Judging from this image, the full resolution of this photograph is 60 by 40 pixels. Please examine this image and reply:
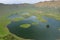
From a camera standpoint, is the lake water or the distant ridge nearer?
the lake water

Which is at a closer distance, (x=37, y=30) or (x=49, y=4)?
(x=37, y=30)

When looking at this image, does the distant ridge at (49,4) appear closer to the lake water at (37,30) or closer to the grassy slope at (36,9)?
the grassy slope at (36,9)

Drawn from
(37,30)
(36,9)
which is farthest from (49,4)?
(37,30)

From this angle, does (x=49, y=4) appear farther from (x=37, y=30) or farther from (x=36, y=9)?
(x=37, y=30)

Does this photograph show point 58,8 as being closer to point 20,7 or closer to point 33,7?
point 33,7

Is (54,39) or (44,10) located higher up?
(44,10)

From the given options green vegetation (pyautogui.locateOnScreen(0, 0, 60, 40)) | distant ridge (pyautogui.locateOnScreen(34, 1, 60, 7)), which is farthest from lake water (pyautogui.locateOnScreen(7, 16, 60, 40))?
distant ridge (pyautogui.locateOnScreen(34, 1, 60, 7))

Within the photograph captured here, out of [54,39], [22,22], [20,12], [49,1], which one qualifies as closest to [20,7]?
[20,12]

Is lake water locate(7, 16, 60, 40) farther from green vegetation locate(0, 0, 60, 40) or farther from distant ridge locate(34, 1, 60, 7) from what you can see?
distant ridge locate(34, 1, 60, 7)

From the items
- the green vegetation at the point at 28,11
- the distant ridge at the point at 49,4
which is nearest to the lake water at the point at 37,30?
the green vegetation at the point at 28,11
